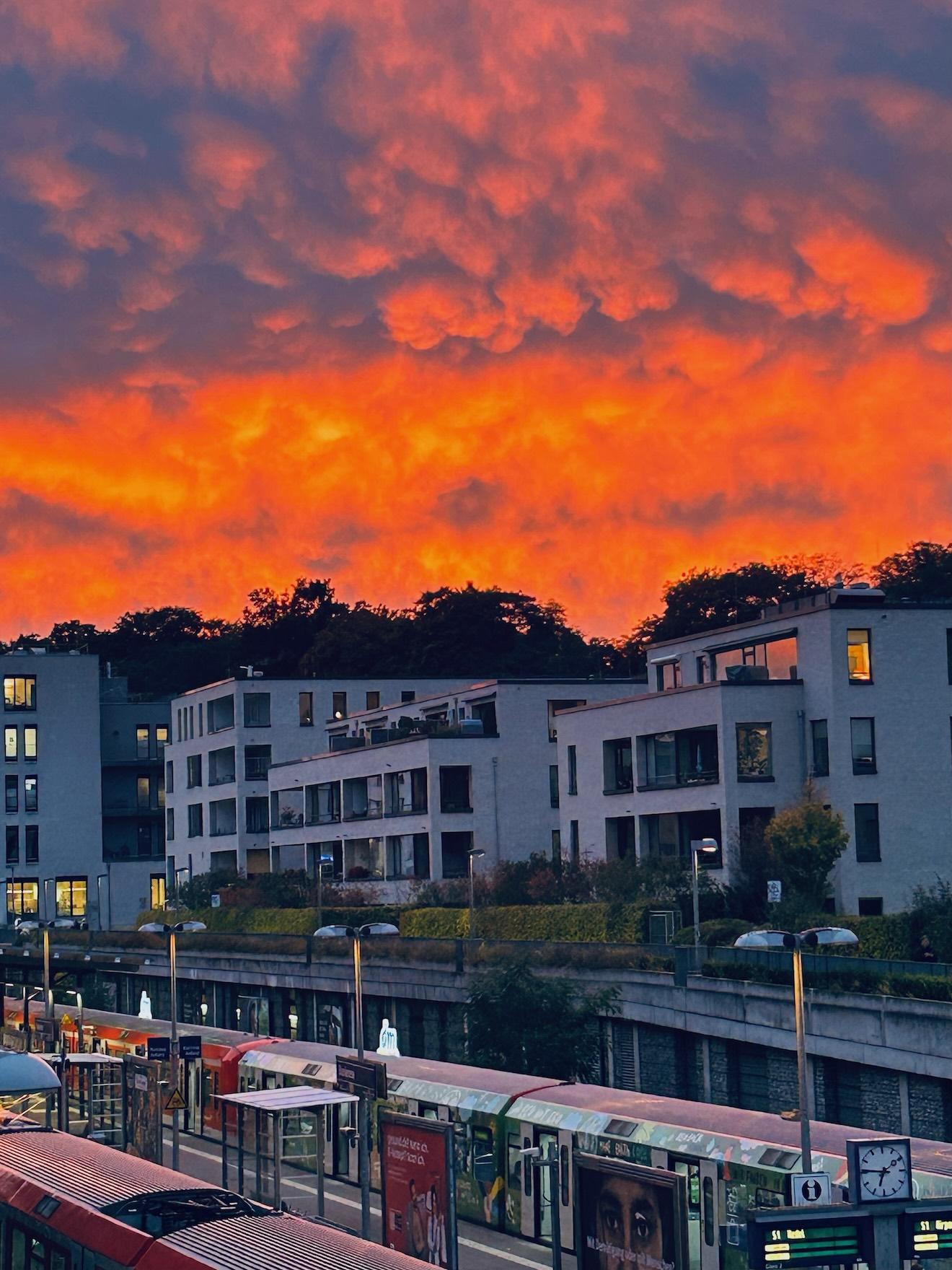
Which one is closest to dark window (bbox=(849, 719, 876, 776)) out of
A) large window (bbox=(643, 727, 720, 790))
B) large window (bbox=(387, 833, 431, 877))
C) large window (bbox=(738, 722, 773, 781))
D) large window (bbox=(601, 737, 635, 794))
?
large window (bbox=(738, 722, 773, 781))

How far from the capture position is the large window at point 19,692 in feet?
442

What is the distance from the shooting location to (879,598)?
2630 inches

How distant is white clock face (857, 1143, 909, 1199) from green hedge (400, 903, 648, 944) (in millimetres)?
37881

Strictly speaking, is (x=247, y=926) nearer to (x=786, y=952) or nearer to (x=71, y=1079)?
(x=71, y=1079)

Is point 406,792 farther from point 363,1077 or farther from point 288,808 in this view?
point 363,1077

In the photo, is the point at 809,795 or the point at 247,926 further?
the point at 247,926

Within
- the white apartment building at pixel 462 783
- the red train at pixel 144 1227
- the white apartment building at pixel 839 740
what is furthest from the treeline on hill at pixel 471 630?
the red train at pixel 144 1227

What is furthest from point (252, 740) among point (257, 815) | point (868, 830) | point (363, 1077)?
point (363, 1077)

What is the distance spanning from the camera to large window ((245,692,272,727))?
11294cm

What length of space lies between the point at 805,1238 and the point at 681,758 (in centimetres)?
5428

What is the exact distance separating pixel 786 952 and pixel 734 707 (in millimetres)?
21123

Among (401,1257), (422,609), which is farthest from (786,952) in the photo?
(422,609)

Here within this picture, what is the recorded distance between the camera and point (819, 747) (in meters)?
66.3

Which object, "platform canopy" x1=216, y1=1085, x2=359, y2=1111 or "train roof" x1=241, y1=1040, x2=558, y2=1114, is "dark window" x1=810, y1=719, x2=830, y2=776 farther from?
"platform canopy" x1=216, y1=1085, x2=359, y2=1111
